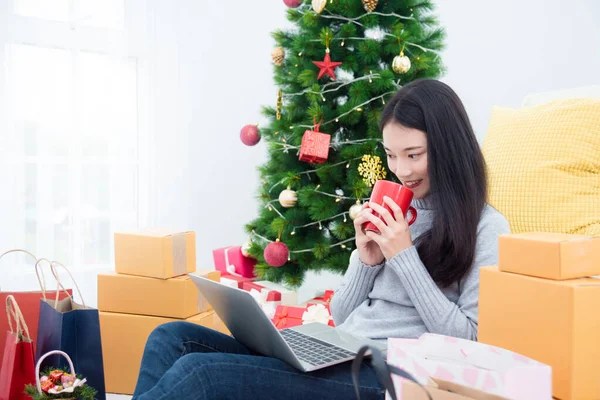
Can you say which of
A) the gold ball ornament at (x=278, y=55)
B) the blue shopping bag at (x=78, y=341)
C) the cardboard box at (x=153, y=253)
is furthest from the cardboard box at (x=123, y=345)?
the gold ball ornament at (x=278, y=55)

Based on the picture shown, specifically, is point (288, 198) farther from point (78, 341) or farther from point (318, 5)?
point (78, 341)

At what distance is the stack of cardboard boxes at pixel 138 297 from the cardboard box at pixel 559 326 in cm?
113

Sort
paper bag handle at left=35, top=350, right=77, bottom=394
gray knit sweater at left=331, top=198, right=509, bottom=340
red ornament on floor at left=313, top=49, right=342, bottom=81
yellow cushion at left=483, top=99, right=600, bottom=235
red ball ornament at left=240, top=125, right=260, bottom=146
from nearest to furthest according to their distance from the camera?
gray knit sweater at left=331, top=198, right=509, bottom=340 < paper bag handle at left=35, top=350, right=77, bottom=394 < yellow cushion at left=483, top=99, right=600, bottom=235 < red ornament on floor at left=313, top=49, right=342, bottom=81 < red ball ornament at left=240, top=125, right=260, bottom=146

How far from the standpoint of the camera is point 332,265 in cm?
220

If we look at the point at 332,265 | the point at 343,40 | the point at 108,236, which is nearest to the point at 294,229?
the point at 332,265

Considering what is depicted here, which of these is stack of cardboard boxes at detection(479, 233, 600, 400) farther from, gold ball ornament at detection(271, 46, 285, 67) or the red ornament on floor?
gold ball ornament at detection(271, 46, 285, 67)

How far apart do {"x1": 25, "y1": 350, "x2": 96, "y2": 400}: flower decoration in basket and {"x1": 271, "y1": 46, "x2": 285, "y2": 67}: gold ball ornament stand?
55.2 inches

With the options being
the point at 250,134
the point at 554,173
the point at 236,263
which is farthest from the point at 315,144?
the point at 554,173

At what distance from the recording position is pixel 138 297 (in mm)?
1788

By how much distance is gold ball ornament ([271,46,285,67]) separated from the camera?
2.27m

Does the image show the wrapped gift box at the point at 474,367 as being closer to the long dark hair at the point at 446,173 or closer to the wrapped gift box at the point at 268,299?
the long dark hair at the point at 446,173

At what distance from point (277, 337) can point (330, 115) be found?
4.34 ft

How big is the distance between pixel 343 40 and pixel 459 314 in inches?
53.5

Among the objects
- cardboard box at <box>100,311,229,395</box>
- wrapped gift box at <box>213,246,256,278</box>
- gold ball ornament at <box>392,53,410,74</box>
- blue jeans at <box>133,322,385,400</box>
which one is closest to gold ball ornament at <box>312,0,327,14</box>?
gold ball ornament at <box>392,53,410,74</box>
